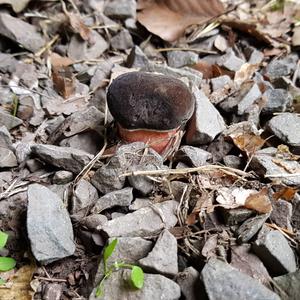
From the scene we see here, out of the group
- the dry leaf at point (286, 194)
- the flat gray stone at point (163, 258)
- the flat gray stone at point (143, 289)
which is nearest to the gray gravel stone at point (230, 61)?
the dry leaf at point (286, 194)

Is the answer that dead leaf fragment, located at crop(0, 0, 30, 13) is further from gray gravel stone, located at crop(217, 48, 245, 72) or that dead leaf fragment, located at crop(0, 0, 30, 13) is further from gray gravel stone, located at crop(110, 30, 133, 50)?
gray gravel stone, located at crop(217, 48, 245, 72)

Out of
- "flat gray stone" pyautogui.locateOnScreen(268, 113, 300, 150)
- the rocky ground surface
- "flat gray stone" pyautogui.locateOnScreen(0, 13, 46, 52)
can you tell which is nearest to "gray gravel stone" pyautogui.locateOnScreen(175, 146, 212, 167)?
the rocky ground surface

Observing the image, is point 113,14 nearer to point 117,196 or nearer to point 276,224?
point 117,196

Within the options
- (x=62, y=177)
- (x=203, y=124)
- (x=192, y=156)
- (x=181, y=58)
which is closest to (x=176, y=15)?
(x=181, y=58)

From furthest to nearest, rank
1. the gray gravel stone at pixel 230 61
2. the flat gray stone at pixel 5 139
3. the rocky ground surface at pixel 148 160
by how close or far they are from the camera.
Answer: the gray gravel stone at pixel 230 61 → the flat gray stone at pixel 5 139 → the rocky ground surface at pixel 148 160

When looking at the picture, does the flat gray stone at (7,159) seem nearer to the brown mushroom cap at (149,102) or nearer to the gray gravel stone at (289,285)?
the brown mushroom cap at (149,102)

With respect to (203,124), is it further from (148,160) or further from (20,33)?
(20,33)
